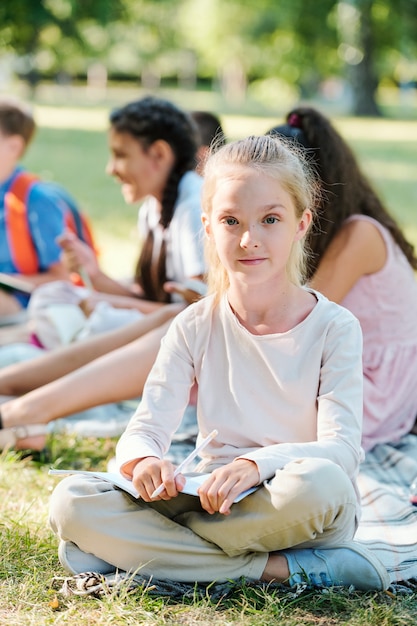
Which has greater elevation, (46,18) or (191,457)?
(191,457)

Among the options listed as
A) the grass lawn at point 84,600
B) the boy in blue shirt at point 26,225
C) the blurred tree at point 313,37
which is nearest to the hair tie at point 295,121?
the grass lawn at point 84,600

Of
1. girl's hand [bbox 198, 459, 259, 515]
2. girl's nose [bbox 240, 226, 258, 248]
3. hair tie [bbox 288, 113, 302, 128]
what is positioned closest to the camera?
girl's hand [bbox 198, 459, 259, 515]

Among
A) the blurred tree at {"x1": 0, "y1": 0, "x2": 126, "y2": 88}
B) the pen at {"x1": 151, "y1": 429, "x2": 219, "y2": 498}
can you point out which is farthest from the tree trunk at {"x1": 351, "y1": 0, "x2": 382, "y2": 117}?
the pen at {"x1": 151, "y1": 429, "x2": 219, "y2": 498}

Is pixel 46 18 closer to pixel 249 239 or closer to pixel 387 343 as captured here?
pixel 387 343

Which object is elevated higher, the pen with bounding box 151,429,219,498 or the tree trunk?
the pen with bounding box 151,429,219,498

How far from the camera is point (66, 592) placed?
2498 mm

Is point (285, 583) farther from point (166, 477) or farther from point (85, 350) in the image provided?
point (85, 350)

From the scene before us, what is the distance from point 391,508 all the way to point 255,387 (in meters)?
0.79

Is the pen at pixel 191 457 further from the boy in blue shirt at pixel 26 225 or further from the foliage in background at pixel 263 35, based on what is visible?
the foliage in background at pixel 263 35

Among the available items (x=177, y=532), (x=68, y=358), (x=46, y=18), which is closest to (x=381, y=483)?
(x=177, y=532)

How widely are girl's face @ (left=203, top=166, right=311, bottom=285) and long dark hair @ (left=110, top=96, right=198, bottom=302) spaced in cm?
191

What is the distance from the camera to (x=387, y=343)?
144 inches

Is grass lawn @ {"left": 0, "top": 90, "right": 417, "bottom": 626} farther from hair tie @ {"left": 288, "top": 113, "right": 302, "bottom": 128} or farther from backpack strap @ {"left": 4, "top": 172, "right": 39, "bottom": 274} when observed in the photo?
backpack strap @ {"left": 4, "top": 172, "right": 39, "bottom": 274}

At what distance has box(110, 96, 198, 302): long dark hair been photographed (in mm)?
4500
